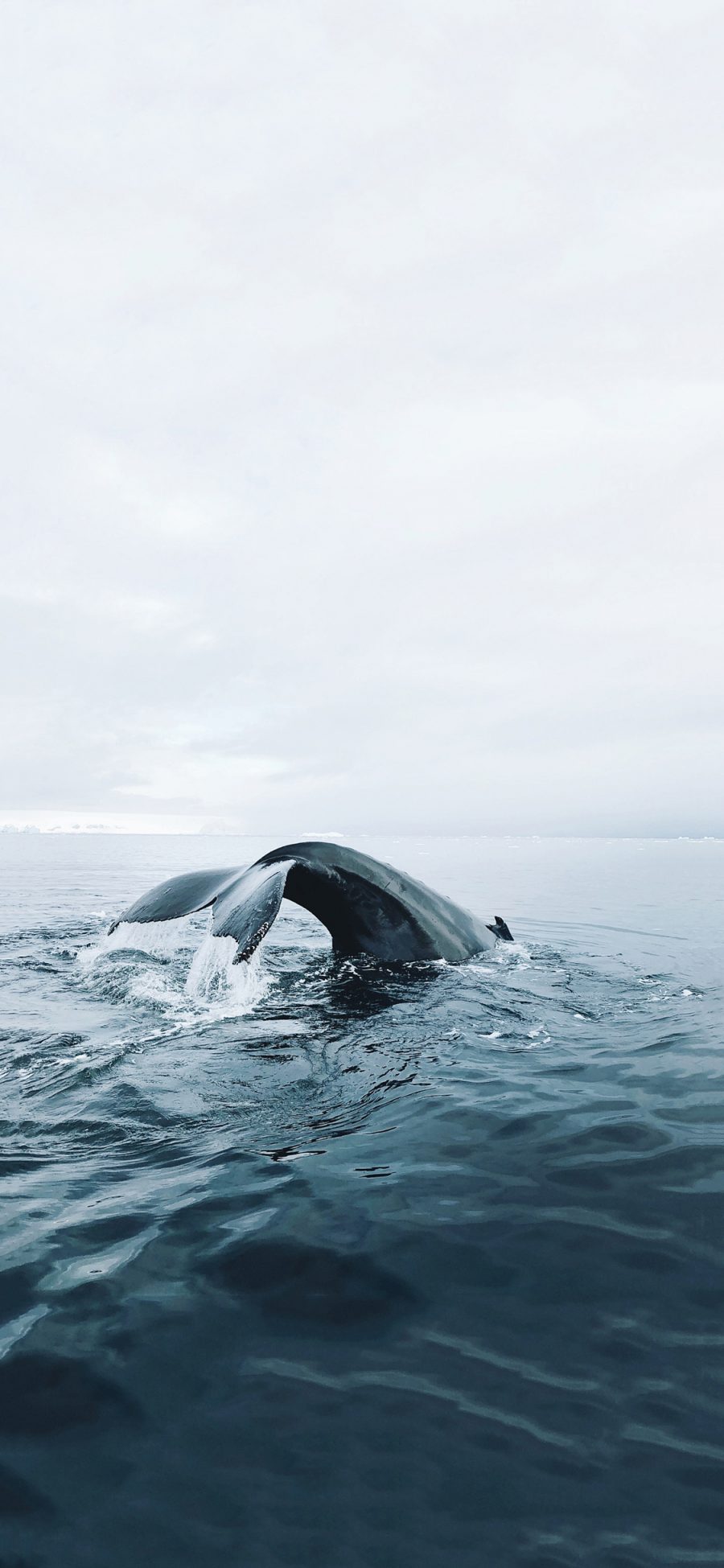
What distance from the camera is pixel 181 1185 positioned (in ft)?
11.8

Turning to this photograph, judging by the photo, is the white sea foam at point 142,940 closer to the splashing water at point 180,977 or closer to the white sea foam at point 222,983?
the splashing water at point 180,977

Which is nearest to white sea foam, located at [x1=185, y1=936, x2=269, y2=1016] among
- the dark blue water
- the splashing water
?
the splashing water

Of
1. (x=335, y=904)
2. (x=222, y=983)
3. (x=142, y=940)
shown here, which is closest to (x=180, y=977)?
(x=222, y=983)

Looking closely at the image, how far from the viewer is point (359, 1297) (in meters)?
2.91

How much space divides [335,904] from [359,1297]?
16.4 ft

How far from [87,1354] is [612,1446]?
1686 mm

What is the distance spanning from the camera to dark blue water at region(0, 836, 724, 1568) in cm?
204

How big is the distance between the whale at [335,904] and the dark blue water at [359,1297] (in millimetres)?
687

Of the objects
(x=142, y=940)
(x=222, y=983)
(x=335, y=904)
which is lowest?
(x=142, y=940)

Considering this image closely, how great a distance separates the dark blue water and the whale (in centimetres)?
69

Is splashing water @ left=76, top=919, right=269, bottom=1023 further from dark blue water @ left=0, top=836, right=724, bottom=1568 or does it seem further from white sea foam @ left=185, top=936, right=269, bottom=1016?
dark blue water @ left=0, top=836, right=724, bottom=1568

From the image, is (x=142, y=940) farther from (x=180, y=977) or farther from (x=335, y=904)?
(x=335, y=904)

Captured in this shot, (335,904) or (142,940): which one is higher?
(335,904)

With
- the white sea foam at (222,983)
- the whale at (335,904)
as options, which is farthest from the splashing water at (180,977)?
the whale at (335,904)
